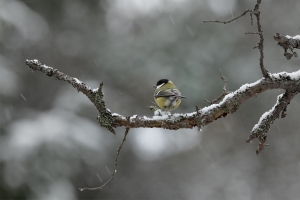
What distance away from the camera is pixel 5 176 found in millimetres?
6262

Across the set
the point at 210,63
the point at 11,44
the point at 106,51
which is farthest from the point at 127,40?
the point at 11,44

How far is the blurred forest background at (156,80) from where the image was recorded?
9.17 metres

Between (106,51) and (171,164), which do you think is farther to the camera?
(171,164)

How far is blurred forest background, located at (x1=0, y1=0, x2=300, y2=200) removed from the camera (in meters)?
9.17

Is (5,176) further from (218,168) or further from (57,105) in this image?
(218,168)

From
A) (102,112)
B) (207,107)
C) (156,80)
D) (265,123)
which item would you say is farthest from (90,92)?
(156,80)

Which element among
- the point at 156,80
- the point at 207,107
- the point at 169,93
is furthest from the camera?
the point at 156,80

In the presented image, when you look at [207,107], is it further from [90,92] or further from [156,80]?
[156,80]

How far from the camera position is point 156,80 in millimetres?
9438

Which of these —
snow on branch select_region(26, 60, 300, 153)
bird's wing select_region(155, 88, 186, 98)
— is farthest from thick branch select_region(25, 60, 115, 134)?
bird's wing select_region(155, 88, 186, 98)

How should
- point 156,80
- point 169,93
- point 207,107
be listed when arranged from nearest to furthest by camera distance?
1. point 207,107
2. point 169,93
3. point 156,80

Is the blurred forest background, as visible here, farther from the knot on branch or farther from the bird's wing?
the knot on branch

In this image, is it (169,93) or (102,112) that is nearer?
(102,112)

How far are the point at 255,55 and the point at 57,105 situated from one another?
5882 millimetres
